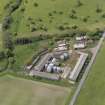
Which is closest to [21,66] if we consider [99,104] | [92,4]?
[99,104]

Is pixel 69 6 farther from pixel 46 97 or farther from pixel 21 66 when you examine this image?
pixel 46 97

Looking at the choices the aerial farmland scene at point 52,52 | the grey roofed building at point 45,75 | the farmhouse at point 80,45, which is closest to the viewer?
the aerial farmland scene at point 52,52

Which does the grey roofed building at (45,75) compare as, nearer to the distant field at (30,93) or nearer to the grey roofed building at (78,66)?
the distant field at (30,93)

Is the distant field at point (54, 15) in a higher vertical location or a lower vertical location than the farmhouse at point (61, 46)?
higher

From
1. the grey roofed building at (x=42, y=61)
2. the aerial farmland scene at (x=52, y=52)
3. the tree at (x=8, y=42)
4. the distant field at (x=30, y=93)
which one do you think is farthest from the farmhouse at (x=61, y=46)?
the distant field at (x=30, y=93)

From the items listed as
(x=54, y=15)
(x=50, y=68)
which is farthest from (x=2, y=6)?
(x=50, y=68)

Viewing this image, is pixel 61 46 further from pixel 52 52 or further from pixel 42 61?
pixel 42 61
